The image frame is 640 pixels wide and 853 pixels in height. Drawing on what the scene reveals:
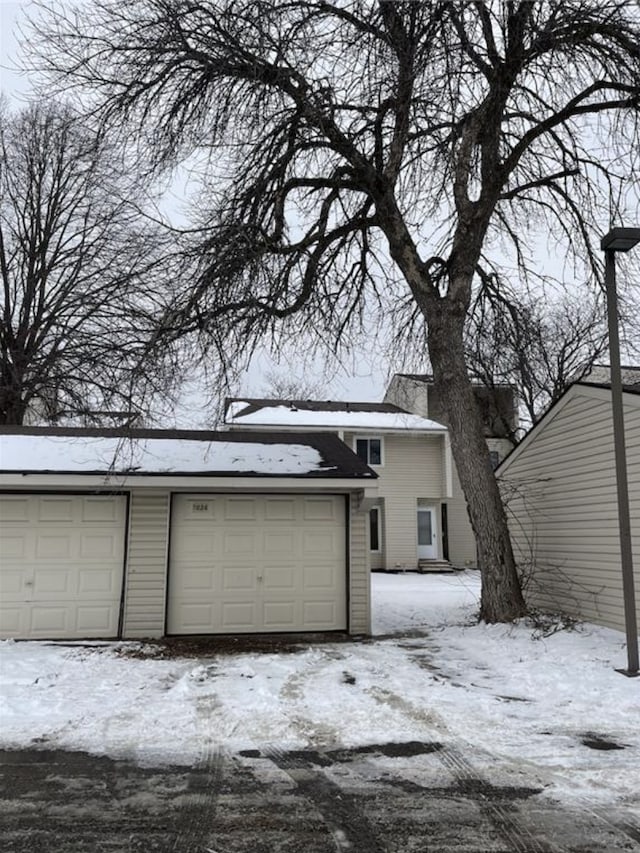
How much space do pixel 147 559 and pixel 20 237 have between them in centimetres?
1295

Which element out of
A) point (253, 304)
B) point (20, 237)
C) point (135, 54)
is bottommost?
point (253, 304)

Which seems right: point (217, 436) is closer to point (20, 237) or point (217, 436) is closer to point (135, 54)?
point (135, 54)

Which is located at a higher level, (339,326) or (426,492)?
(339,326)

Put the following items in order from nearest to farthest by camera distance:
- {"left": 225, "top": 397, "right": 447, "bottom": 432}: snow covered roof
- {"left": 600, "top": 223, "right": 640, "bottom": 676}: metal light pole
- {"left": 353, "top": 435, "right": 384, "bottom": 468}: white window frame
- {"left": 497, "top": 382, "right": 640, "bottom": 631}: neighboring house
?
{"left": 600, "top": 223, "right": 640, "bottom": 676}: metal light pole → {"left": 497, "top": 382, "right": 640, "bottom": 631}: neighboring house → {"left": 225, "top": 397, "right": 447, "bottom": 432}: snow covered roof → {"left": 353, "top": 435, "right": 384, "bottom": 468}: white window frame

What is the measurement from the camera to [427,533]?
24.4 meters

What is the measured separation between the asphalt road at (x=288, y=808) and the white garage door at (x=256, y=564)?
5.41 metres

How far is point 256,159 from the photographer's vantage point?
945 cm

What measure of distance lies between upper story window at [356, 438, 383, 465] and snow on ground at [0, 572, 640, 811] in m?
14.4

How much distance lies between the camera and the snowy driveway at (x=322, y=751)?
356cm

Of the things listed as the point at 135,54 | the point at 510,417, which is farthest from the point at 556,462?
the point at 510,417

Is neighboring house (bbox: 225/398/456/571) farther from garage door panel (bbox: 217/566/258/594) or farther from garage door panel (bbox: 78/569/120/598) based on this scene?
garage door panel (bbox: 78/569/120/598)

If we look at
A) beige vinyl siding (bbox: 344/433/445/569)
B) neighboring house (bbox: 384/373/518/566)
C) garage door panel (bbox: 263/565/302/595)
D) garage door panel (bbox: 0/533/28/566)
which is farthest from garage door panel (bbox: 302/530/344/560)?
neighboring house (bbox: 384/373/518/566)

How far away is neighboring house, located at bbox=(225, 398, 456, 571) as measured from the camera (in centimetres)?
2333

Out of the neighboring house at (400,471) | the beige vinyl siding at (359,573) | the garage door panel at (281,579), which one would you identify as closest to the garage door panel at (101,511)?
the garage door panel at (281,579)
